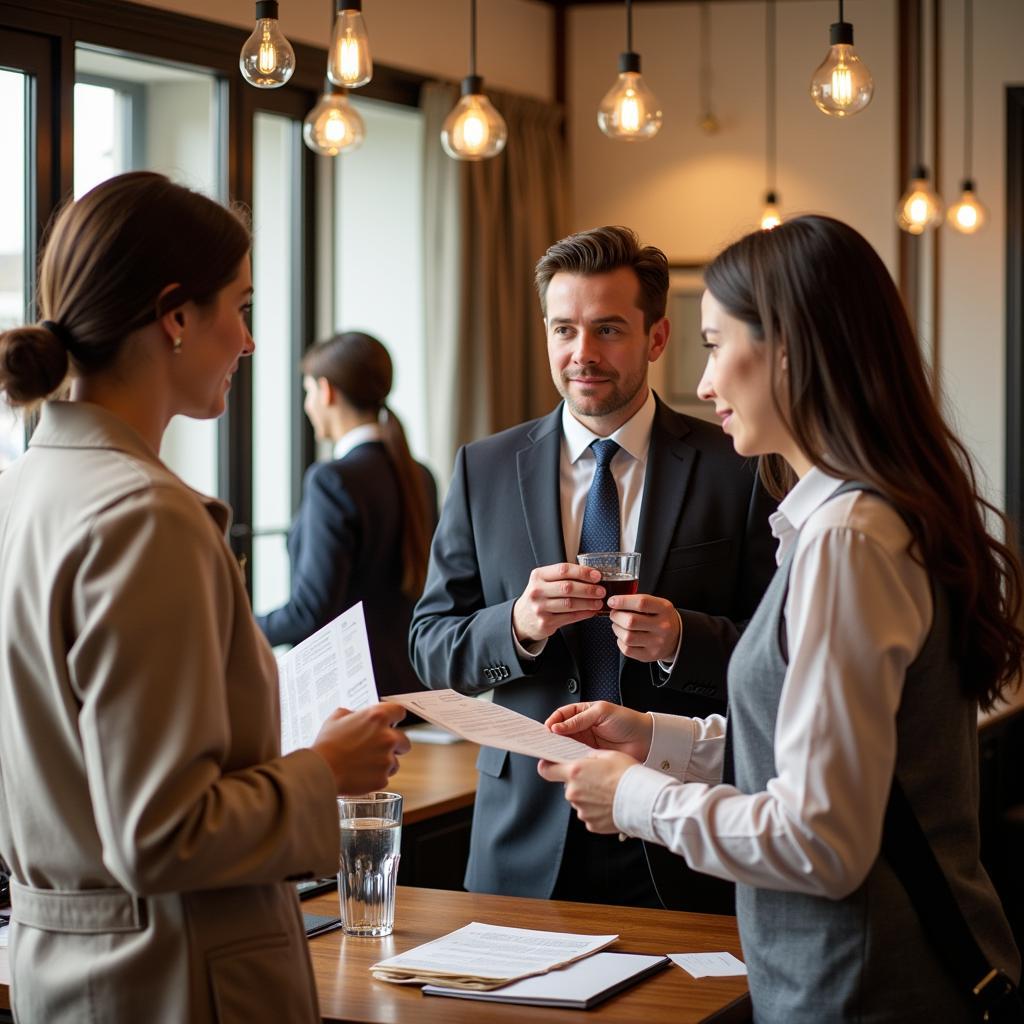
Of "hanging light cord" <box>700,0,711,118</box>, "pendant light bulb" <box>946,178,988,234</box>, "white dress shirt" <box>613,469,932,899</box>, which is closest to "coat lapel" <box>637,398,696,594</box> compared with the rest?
"white dress shirt" <box>613,469,932,899</box>

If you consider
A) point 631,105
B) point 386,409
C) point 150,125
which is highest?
point 150,125

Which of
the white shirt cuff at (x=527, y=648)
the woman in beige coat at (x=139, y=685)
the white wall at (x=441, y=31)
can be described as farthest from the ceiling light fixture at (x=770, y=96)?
the woman in beige coat at (x=139, y=685)

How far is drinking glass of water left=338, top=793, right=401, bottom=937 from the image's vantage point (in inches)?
85.4

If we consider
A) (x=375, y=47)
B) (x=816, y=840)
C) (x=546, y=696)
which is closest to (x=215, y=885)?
(x=816, y=840)

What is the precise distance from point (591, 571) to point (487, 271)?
145 inches

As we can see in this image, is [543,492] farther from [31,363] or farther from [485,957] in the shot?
[31,363]

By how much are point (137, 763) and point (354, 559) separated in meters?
2.77

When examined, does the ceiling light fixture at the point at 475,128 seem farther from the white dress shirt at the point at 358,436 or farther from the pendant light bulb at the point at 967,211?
the pendant light bulb at the point at 967,211

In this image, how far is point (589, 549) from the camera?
2705mm

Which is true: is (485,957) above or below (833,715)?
below

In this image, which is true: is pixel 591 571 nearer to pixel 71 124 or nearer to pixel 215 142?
pixel 71 124

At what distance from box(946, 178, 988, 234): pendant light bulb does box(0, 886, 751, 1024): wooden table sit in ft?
13.6

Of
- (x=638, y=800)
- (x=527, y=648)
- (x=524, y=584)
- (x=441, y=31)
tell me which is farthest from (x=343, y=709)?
(x=441, y=31)

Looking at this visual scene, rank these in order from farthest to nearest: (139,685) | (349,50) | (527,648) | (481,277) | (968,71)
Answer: (968,71)
(481,277)
(349,50)
(527,648)
(139,685)
